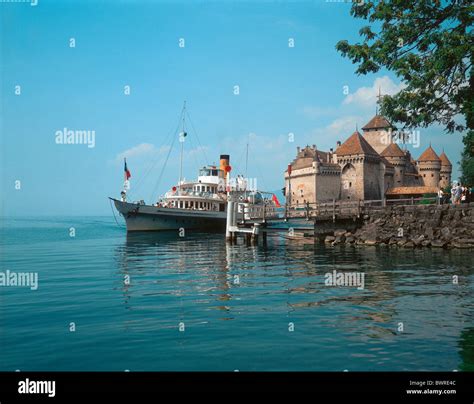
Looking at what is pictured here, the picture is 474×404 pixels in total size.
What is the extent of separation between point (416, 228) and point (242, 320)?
23605 mm

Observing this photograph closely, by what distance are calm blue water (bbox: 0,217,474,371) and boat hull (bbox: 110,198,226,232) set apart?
1223 inches

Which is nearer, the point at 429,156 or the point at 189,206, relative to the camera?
the point at 189,206

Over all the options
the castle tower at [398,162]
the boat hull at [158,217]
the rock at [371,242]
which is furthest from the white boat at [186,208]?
the castle tower at [398,162]

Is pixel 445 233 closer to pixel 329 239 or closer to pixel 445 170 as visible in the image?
pixel 329 239

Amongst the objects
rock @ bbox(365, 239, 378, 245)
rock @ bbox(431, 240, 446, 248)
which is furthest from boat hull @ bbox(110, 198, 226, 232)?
rock @ bbox(431, 240, 446, 248)

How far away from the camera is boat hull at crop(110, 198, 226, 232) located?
168ft

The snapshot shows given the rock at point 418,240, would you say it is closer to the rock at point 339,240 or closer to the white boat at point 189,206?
the rock at point 339,240

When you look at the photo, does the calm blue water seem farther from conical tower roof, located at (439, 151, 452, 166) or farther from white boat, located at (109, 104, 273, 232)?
conical tower roof, located at (439, 151, 452, 166)

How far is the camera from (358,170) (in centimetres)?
7150

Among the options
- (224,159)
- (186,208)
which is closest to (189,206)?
(186,208)

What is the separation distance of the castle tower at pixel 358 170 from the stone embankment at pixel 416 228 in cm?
3868

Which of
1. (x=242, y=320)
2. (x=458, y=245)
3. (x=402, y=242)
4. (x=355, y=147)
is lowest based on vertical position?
(x=242, y=320)

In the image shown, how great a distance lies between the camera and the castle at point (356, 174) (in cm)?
7138
